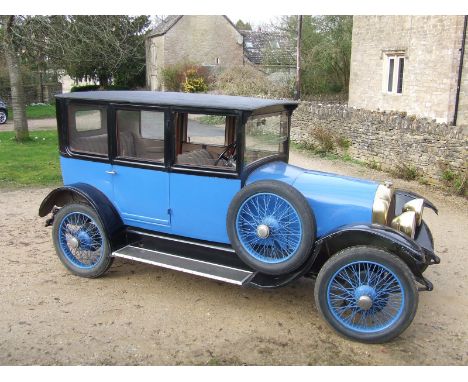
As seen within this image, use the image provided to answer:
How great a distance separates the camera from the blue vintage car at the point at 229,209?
397 cm

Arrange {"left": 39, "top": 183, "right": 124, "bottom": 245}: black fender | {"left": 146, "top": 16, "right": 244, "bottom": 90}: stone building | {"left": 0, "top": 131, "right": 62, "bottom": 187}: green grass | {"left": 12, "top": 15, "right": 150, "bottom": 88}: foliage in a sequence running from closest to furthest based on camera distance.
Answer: {"left": 39, "top": 183, "right": 124, "bottom": 245}: black fender < {"left": 0, "top": 131, "right": 62, "bottom": 187}: green grass < {"left": 12, "top": 15, "right": 150, "bottom": 88}: foliage < {"left": 146, "top": 16, "right": 244, "bottom": 90}: stone building

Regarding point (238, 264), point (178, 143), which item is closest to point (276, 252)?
point (238, 264)

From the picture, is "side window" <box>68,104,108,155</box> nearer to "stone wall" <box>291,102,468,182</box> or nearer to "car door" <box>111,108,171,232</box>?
"car door" <box>111,108,171,232</box>

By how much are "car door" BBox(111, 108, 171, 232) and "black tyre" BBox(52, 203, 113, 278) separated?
337mm

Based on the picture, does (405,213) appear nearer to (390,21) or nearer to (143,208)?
(143,208)

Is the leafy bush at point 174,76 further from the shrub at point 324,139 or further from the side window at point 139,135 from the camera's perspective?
the side window at point 139,135

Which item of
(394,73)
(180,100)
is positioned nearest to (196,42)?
(394,73)

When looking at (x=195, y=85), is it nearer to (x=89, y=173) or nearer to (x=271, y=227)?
(x=89, y=173)

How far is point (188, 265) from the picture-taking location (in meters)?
4.57

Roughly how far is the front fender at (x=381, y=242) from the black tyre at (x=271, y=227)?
0.20 meters

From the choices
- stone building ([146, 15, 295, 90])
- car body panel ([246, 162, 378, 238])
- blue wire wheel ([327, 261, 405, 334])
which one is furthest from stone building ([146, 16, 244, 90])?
blue wire wheel ([327, 261, 405, 334])

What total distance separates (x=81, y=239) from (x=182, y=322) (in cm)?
167

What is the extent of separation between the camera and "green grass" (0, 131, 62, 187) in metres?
9.67

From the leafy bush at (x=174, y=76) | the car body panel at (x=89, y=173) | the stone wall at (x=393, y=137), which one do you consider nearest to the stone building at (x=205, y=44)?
the leafy bush at (x=174, y=76)
